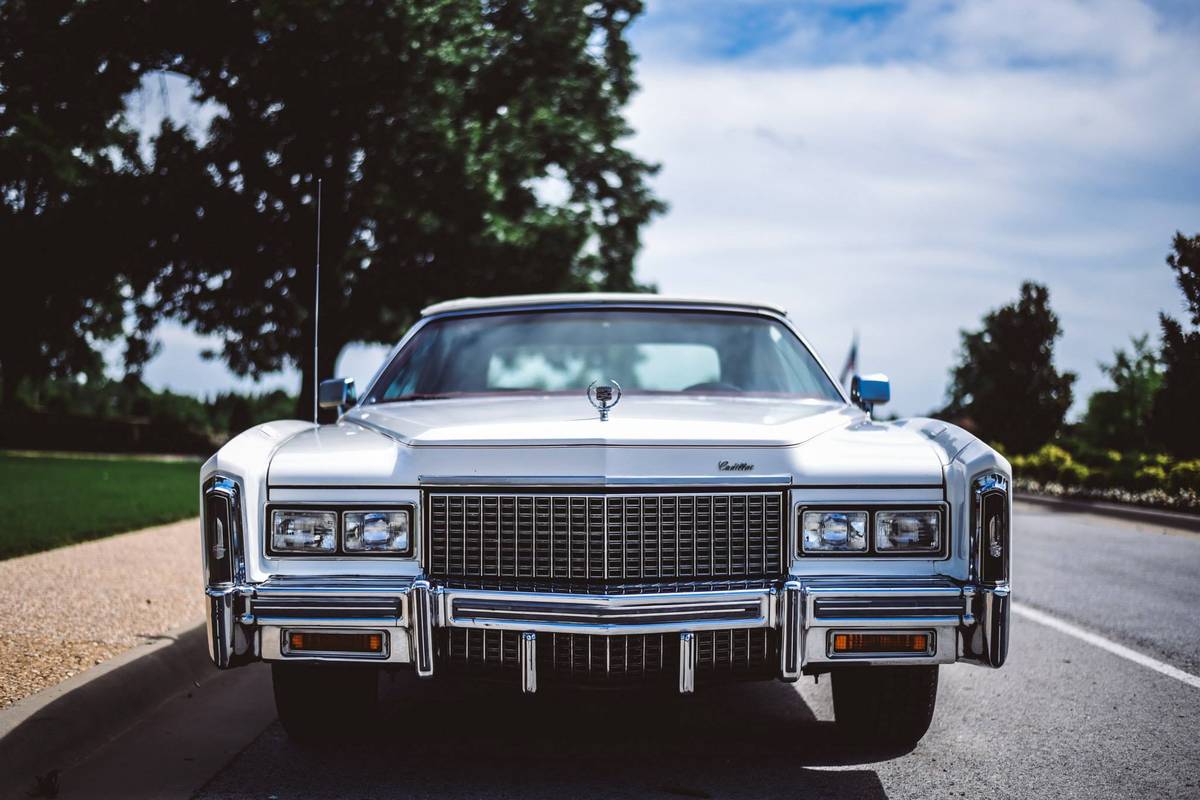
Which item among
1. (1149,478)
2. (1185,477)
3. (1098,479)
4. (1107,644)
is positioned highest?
(1107,644)

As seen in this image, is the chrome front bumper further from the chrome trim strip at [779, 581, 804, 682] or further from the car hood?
the car hood

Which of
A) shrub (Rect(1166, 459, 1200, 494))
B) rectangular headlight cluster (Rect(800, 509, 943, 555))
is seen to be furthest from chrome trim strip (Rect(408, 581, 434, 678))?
shrub (Rect(1166, 459, 1200, 494))

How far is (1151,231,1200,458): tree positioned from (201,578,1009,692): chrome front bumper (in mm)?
10735

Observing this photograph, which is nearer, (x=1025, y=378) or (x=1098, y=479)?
(x=1098, y=479)

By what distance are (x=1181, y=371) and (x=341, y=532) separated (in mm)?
13647

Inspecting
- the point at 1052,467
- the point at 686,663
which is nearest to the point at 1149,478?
the point at 1052,467

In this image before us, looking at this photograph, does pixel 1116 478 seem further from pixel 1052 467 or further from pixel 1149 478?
pixel 1052 467

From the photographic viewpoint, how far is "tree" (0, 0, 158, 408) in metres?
13.8

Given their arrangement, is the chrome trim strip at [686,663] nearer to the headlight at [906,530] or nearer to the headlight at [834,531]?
the headlight at [834,531]

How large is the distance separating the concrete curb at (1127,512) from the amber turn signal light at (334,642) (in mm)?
14507

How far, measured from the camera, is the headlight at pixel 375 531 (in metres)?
3.74

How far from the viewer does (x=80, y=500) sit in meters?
14.2

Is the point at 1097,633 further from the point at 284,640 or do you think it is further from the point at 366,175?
the point at 366,175

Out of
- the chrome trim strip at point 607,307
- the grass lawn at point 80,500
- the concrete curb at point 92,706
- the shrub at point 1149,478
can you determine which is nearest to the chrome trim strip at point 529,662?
the concrete curb at point 92,706
